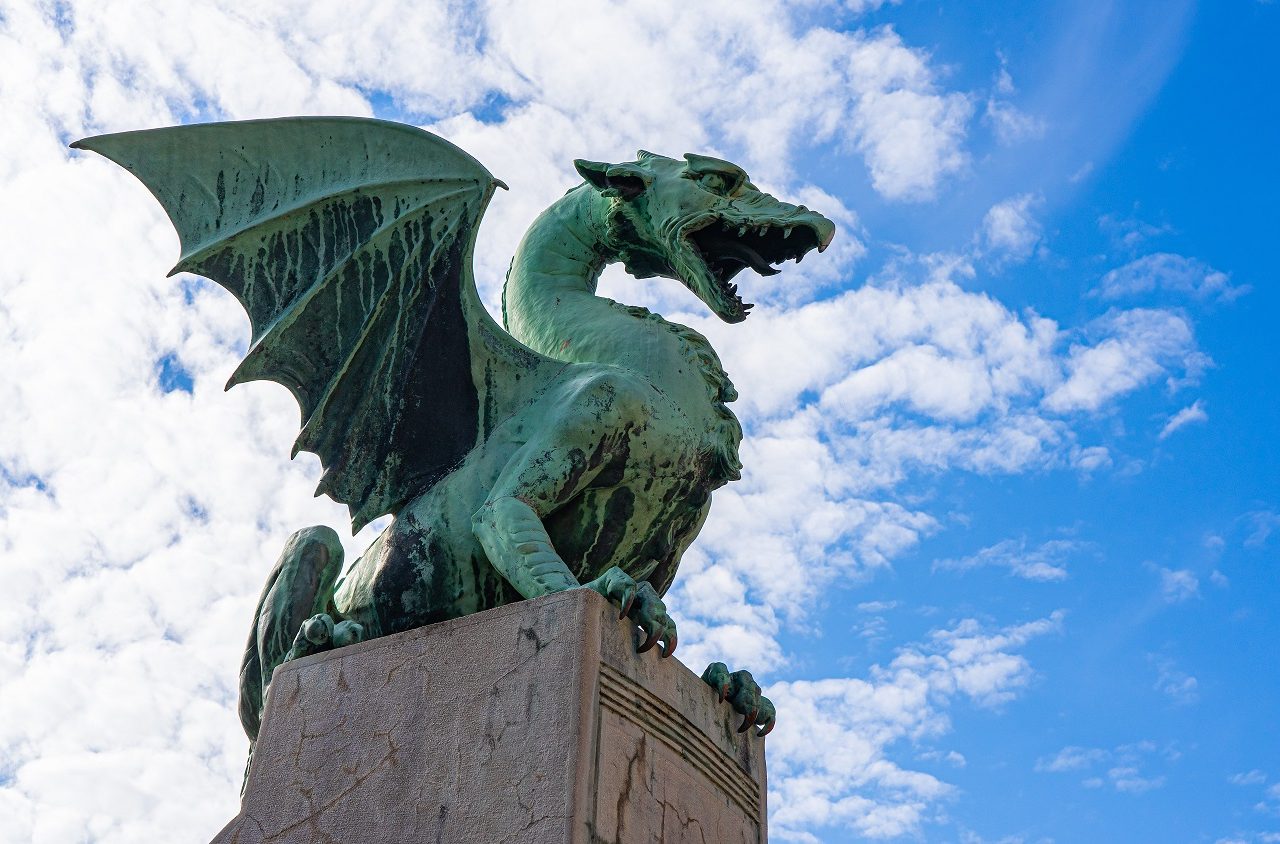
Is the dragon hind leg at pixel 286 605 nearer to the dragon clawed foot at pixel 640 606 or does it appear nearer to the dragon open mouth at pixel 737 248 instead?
the dragon clawed foot at pixel 640 606

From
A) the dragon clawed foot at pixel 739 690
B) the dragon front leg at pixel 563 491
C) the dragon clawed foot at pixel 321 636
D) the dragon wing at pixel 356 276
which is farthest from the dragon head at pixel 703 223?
the dragon clawed foot at pixel 321 636

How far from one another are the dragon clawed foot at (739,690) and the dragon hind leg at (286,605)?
1301 mm

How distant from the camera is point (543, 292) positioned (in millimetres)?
5742

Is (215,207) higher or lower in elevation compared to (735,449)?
higher

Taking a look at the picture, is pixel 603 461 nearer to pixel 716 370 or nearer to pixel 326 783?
pixel 716 370

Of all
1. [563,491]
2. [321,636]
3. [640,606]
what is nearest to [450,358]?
[563,491]

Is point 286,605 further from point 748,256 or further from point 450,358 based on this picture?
point 748,256

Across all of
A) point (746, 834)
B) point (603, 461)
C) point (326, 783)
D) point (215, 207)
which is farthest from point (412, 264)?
point (746, 834)

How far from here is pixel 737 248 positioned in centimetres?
565

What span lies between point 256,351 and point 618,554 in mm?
1639

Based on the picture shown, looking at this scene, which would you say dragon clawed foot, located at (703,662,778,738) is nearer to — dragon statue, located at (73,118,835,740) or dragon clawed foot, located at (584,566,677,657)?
dragon statue, located at (73,118,835,740)

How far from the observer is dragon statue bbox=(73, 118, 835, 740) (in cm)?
477

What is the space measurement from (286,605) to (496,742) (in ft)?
4.33

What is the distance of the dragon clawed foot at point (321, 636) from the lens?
4.47 m
